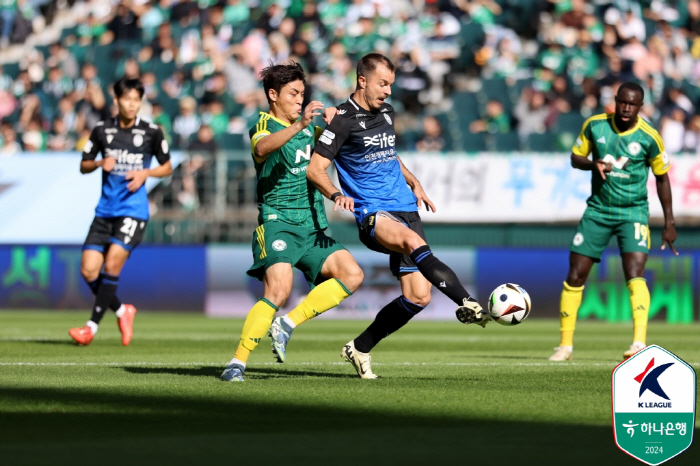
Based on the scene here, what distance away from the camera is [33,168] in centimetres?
1798

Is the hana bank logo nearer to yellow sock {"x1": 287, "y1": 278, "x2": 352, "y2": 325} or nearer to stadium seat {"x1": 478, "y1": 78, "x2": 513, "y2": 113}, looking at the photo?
yellow sock {"x1": 287, "y1": 278, "x2": 352, "y2": 325}

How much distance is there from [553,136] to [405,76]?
3126mm

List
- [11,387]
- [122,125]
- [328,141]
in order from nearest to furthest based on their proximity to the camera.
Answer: [11,387]
[328,141]
[122,125]

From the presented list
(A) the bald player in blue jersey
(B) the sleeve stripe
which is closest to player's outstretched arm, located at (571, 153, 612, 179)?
(B) the sleeve stripe

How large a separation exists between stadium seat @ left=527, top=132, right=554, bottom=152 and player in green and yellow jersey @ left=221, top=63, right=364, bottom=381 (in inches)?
409

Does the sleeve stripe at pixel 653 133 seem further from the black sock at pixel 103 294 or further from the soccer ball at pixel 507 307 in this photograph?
the black sock at pixel 103 294

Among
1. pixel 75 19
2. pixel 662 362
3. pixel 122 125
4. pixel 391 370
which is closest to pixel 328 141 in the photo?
pixel 391 370

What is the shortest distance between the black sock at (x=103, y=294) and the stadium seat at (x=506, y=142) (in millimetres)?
8123

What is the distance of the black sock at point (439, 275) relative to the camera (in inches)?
275

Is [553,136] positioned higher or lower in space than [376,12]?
lower

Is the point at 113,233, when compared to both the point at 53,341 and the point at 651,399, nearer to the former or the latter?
the point at 53,341

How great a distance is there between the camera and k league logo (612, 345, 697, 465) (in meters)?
4.26

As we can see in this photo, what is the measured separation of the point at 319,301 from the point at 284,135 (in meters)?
1.16

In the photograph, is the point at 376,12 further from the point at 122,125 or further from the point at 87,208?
the point at 122,125
